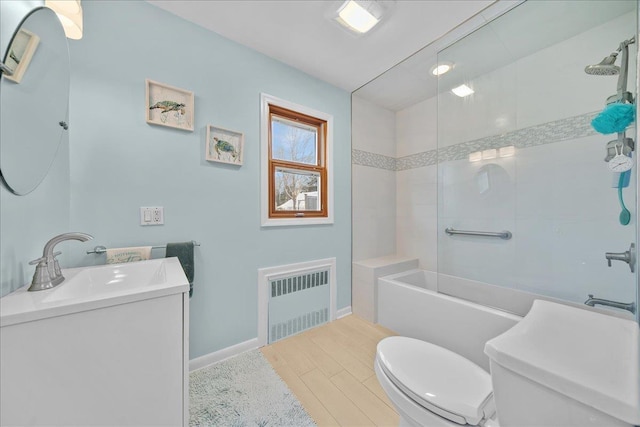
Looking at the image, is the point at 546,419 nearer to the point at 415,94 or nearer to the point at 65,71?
the point at 65,71

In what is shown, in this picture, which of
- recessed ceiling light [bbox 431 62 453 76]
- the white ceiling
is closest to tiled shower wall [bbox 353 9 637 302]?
recessed ceiling light [bbox 431 62 453 76]

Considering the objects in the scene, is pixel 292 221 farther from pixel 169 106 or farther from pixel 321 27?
pixel 321 27

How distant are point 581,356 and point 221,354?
1839 mm

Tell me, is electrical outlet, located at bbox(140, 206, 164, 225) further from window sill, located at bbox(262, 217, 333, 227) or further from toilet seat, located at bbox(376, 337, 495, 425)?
toilet seat, located at bbox(376, 337, 495, 425)

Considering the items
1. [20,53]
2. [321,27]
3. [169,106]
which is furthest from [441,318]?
[20,53]

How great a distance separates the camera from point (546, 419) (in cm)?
Result: 54

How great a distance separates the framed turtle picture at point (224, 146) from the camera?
1.55 metres

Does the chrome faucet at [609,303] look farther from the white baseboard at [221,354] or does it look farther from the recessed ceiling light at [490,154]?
the white baseboard at [221,354]

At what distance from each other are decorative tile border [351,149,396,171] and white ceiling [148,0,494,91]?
31.7 inches

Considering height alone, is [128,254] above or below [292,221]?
below

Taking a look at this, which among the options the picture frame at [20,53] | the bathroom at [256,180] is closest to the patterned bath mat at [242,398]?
the bathroom at [256,180]

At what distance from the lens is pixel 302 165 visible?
209 centimetres

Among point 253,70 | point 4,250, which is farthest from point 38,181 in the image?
point 253,70

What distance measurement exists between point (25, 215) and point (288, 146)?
1.58 metres
